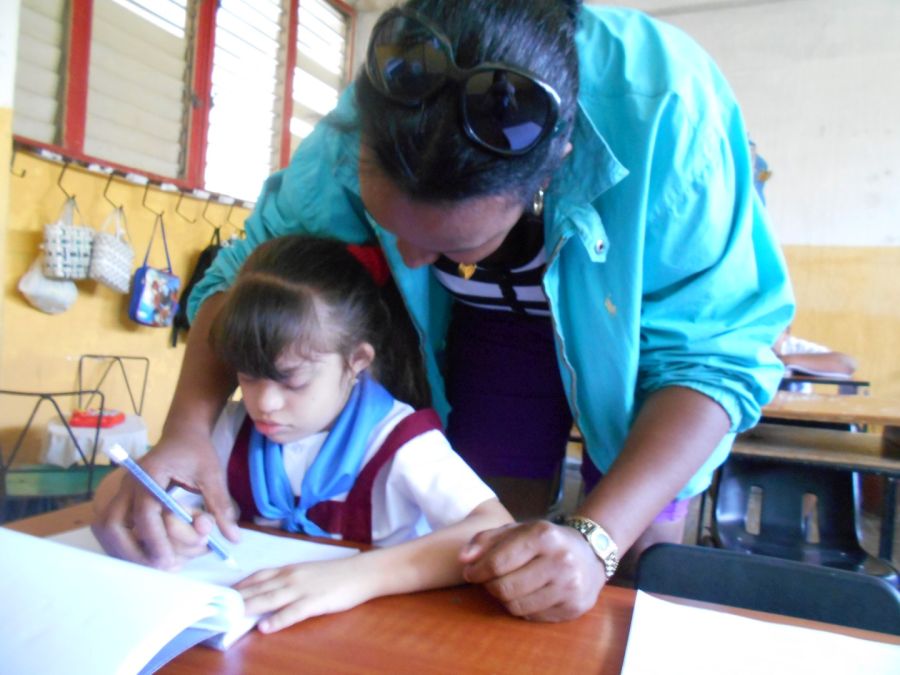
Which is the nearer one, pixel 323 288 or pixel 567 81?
pixel 567 81

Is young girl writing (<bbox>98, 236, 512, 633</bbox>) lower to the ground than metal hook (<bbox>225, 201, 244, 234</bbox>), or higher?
lower

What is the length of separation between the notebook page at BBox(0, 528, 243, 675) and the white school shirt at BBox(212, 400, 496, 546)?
33 cm

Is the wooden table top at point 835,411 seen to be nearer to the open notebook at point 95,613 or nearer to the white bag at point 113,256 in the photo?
the open notebook at point 95,613

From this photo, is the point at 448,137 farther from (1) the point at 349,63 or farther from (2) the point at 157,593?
(1) the point at 349,63

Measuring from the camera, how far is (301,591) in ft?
1.97

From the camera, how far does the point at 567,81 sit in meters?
0.72

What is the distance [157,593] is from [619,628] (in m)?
0.36

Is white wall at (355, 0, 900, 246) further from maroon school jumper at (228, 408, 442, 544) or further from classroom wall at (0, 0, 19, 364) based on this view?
maroon school jumper at (228, 408, 442, 544)

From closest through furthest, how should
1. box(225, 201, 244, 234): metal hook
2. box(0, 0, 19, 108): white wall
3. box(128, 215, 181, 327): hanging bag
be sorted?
box(0, 0, 19, 108): white wall, box(128, 215, 181, 327): hanging bag, box(225, 201, 244, 234): metal hook

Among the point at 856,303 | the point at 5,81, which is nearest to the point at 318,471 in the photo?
the point at 5,81

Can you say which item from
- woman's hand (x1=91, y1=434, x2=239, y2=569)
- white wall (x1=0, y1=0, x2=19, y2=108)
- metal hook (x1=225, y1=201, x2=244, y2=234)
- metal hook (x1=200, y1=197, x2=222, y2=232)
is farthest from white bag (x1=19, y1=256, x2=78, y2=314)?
woman's hand (x1=91, y1=434, x2=239, y2=569)

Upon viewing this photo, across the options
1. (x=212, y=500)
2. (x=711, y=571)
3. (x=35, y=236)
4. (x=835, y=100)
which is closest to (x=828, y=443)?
(x=711, y=571)

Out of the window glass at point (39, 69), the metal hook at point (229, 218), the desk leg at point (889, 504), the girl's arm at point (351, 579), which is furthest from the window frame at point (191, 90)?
the desk leg at point (889, 504)

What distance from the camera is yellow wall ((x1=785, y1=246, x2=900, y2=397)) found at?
412 centimetres
